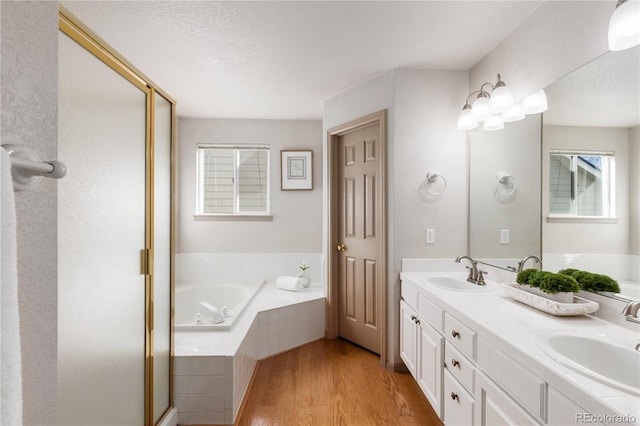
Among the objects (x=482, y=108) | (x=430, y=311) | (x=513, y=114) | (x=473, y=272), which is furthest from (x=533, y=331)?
(x=482, y=108)

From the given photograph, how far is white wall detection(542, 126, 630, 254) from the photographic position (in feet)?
4.17

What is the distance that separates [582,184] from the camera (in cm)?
147

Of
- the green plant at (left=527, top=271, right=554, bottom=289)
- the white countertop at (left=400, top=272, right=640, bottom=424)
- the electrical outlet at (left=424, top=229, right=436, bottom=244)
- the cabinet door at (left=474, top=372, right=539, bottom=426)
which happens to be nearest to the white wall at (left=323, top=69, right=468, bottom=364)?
the electrical outlet at (left=424, top=229, right=436, bottom=244)

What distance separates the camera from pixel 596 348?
1098 millimetres

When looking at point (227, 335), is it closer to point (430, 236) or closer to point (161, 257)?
point (161, 257)

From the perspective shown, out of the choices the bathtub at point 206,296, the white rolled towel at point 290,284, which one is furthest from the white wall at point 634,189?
the bathtub at point 206,296

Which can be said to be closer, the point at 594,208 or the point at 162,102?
the point at 594,208

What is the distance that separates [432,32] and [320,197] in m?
2.18

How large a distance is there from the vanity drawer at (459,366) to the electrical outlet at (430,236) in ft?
3.19

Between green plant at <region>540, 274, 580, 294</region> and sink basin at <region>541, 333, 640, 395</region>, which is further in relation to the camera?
green plant at <region>540, 274, 580, 294</region>

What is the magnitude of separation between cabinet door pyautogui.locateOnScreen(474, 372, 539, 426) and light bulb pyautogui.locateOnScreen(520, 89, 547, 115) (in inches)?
59.2

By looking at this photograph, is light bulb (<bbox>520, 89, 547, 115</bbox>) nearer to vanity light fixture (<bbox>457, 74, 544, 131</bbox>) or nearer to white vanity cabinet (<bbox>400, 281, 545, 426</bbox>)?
vanity light fixture (<bbox>457, 74, 544, 131</bbox>)

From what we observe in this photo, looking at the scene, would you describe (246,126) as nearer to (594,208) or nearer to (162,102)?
(162,102)

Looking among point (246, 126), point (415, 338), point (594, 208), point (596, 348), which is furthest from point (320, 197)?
point (596, 348)
